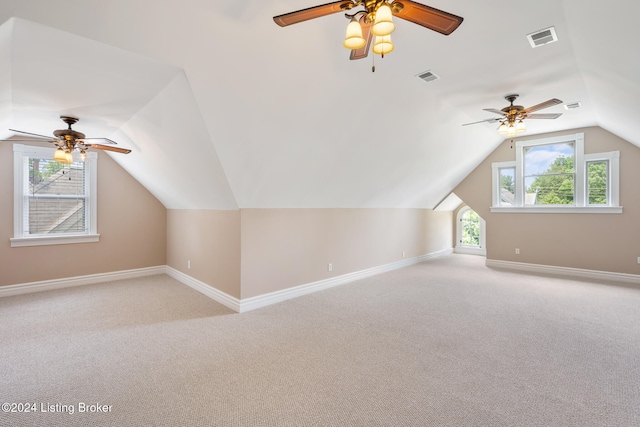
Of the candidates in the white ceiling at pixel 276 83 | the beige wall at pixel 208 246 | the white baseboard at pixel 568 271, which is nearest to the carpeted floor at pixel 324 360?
the beige wall at pixel 208 246

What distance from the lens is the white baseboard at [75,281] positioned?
454cm

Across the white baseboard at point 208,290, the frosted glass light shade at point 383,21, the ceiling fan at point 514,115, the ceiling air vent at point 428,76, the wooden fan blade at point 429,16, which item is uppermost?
the ceiling air vent at point 428,76

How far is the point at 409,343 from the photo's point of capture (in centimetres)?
300

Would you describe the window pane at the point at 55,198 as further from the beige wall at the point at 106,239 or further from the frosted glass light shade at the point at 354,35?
the frosted glass light shade at the point at 354,35

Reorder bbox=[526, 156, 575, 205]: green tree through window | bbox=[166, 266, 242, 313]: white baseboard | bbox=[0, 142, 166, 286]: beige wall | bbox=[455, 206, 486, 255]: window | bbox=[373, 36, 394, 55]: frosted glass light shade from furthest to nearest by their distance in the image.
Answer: bbox=[455, 206, 486, 255]: window → bbox=[526, 156, 575, 205]: green tree through window → bbox=[0, 142, 166, 286]: beige wall → bbox=[166, 266, 242, 313]: white baseboard → bbox=[373, 36, 394, 55]: frosted glass light shade

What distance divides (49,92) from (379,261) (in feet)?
18.2

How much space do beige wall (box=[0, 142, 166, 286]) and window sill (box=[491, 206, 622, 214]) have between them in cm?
756

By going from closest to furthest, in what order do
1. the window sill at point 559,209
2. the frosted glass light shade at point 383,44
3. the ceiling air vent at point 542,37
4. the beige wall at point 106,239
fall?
the frosted glass light shade at point 383,44 < the ceiling air vent at point 542,37 < the beige wall at point 106,239 < the window sill at point 559,209

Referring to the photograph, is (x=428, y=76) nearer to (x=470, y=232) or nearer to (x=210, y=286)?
(x=210, y=286)

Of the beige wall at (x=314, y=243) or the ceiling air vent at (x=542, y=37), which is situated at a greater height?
the ceiling air vent at (x=542, y=37)

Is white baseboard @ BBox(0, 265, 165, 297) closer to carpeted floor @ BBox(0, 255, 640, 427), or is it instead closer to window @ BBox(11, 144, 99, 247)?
carpeted floor @ BBox(0, 255, 640, 427)

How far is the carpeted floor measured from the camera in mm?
1979

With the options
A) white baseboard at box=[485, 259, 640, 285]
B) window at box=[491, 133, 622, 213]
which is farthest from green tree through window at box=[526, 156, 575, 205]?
white baseboard at box=[485, 259, 640, 285]

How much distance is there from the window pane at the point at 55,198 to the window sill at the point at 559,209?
856cm
